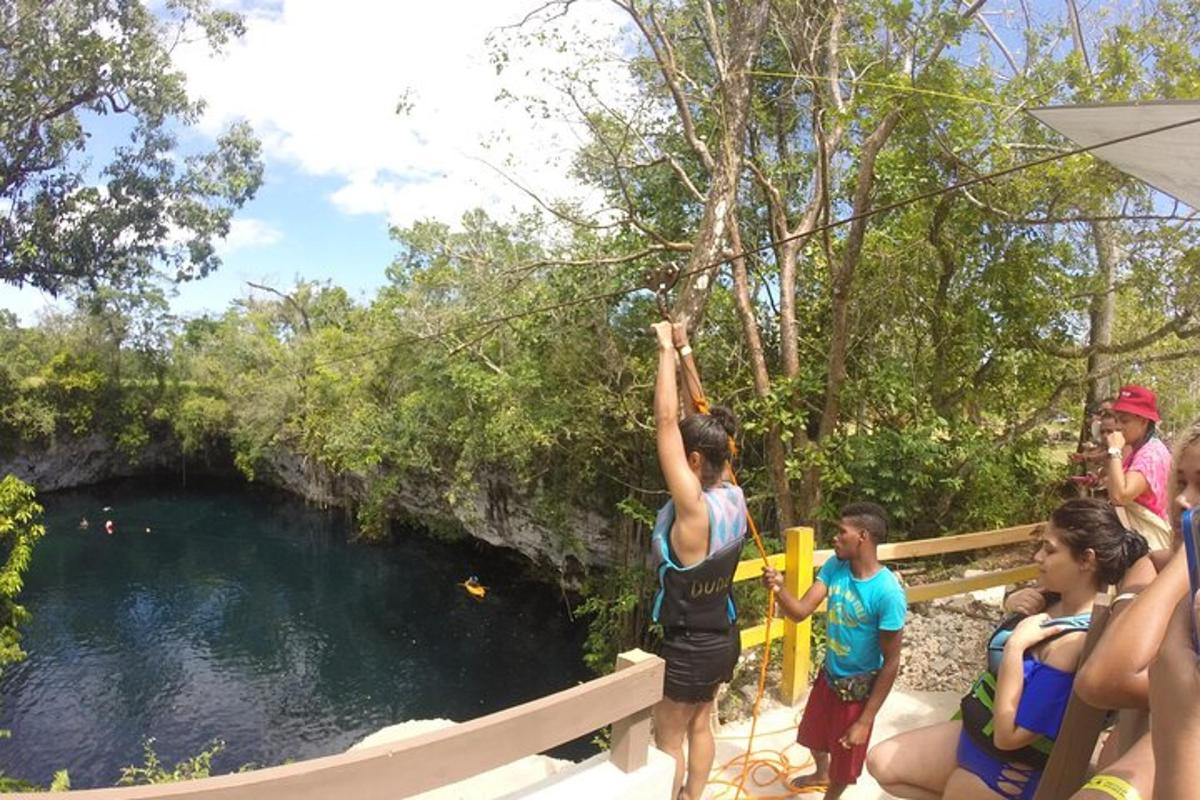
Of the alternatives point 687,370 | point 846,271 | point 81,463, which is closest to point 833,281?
→ point 846,271

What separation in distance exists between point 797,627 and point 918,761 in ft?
6.07

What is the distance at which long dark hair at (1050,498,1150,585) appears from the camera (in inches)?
73.6

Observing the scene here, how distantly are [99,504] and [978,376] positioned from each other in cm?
3076

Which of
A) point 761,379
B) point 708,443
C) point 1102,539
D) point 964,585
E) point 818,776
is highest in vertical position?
point 761,379

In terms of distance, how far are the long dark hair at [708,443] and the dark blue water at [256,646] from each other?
38.8ft

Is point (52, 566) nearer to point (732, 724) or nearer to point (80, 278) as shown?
point (80, 278)

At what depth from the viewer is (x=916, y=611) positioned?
18.5ft

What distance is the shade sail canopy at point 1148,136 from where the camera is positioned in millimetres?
2713

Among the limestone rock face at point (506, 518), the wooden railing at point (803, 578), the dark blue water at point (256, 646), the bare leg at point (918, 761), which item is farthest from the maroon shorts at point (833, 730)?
the dark blue water at point (256, 646)

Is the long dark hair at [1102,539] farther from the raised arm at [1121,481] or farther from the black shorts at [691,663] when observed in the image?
the raised arm at [1121,481]

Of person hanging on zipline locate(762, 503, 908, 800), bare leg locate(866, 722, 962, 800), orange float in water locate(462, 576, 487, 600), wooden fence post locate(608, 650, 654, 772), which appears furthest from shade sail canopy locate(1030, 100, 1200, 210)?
orange float in water locate(462, 576, 487, 600)

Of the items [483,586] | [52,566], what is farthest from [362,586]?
[52,566]

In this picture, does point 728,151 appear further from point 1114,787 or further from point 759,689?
point 1114,787

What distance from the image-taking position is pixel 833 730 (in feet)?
8.91
